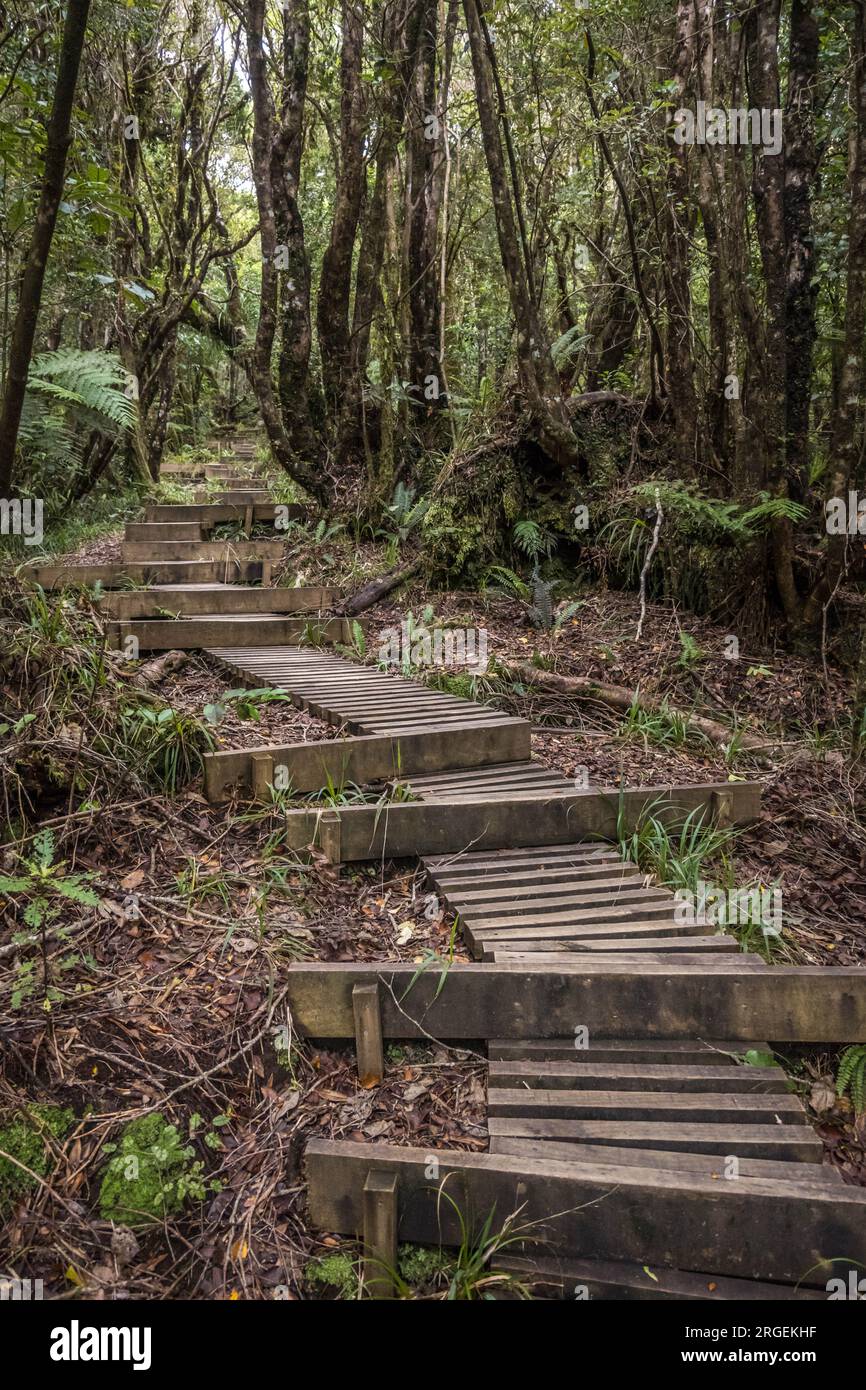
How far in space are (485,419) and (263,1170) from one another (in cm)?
712

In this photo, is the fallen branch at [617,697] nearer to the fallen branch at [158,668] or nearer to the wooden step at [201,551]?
the fallen branch at [158,668]

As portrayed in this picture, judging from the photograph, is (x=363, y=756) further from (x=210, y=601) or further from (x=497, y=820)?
(x=210, y=601)

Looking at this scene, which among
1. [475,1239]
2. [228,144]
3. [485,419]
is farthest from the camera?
[228,144]

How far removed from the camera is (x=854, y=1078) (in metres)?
2.98

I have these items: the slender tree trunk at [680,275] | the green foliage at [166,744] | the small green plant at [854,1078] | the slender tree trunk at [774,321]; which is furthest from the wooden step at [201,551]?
the small green plant at [854,1078]

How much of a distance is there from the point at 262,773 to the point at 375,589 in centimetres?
402

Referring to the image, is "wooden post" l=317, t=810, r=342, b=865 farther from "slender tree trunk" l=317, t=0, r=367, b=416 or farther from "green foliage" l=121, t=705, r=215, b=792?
"slender tree trunk" l=317, t=0, r=367, b=416

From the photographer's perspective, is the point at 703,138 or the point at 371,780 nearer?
the point at 371,780

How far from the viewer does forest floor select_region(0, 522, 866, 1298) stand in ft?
8.52

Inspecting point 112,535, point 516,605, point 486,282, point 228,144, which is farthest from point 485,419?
point 228,144

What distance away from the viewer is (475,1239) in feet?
8.38

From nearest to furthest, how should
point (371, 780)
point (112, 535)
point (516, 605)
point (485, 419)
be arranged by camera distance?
point (371, 780), point (516, 605), point (485, 419), point (112, 535)
